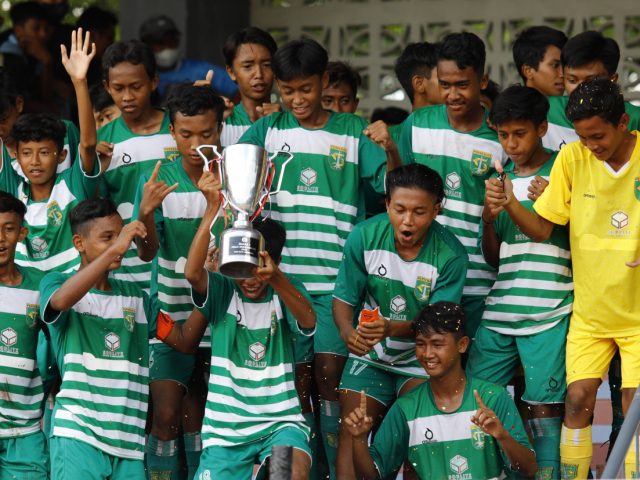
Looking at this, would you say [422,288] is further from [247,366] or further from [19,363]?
[19,363]

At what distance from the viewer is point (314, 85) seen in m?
7.53

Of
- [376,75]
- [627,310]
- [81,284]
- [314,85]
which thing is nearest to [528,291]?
[627,310]

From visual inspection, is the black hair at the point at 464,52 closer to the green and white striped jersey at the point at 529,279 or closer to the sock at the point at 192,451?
the green and white striped jersey at the point at 529,279

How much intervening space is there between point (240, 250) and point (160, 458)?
1780mm

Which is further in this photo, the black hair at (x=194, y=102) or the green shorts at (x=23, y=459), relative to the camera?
the black hair at (x=194, y=102)

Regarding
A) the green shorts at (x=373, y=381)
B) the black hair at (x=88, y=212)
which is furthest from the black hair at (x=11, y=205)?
the green shorts at (x=373, y=381)

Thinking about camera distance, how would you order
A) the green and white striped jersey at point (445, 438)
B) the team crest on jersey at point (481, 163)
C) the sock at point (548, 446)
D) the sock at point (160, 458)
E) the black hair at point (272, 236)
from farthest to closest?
the team crest on jersey at point (481, 163) < the sock at point (160, 458) < the sock at point (548, 446) < the black hair at point (272, 236) < the green and white striped jersey at point (445, 438)

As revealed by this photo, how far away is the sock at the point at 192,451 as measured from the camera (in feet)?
Result: 24.4

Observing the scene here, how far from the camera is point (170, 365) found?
7395mm

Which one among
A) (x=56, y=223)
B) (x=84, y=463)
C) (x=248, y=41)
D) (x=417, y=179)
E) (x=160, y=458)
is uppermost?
(x=248, y=41)

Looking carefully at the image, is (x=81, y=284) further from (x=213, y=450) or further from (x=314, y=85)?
(x=314, y=85)

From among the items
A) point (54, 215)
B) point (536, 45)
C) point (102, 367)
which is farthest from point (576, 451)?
point (54, 215)

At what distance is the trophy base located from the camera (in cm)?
599

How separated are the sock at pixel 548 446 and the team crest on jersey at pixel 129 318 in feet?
6.40
